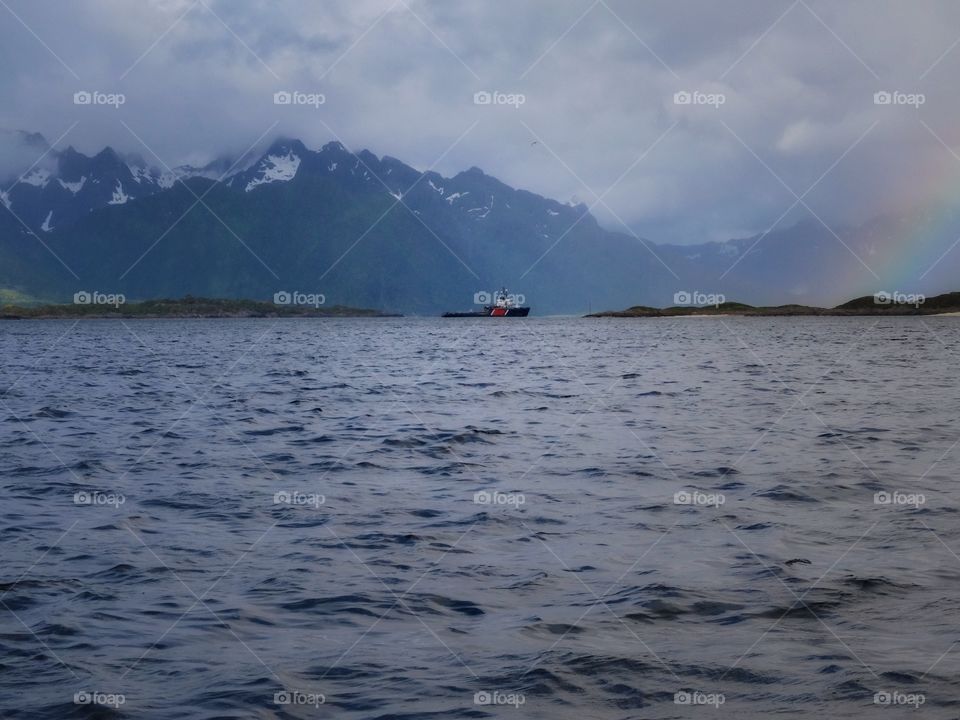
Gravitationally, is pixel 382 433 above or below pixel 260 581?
above

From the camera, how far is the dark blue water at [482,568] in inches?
313

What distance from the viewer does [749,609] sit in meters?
9.94

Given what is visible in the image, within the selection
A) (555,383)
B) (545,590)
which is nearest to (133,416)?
(555,383)

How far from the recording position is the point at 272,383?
1699 inches

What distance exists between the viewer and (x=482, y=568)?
1173cm

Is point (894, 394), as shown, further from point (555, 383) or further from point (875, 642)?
point (875, 642)

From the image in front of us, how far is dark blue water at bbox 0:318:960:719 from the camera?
26.1 feet

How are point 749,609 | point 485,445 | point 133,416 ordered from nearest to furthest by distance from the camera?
point 749,609 → point 485,445 → point 133,416

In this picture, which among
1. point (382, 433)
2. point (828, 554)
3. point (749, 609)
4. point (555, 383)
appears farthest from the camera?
point (555, 383)

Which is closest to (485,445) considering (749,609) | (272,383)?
(749,609)

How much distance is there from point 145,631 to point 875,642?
292 inches

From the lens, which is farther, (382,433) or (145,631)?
(382,433)

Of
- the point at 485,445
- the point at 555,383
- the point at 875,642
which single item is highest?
the point at 555,383

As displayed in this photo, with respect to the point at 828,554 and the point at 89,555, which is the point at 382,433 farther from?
the point at 828,554
